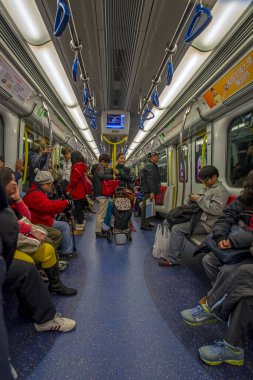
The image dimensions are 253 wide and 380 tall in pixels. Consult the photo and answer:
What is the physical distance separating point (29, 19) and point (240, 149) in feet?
9.77

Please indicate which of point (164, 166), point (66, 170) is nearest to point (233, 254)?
point (66, 170)

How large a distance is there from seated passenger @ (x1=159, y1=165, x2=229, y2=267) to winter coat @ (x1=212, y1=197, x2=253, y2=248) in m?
0.56

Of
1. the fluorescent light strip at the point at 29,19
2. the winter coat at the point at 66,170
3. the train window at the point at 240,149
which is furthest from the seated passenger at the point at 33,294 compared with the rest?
the winter coat at the point at 66,170

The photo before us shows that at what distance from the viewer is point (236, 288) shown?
1.53 metres

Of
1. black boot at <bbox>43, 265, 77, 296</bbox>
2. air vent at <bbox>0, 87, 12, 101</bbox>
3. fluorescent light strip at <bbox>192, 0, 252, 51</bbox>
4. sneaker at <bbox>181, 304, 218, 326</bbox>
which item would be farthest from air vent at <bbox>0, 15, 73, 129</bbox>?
sneaker at <bbox>181, 304, 218, 326</bbox>

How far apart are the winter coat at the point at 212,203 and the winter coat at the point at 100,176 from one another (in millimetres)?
2052

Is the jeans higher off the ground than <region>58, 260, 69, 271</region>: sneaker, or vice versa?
the jeans

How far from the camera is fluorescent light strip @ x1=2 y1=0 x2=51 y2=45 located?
201 cm

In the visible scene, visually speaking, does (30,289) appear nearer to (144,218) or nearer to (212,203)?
(212,203)

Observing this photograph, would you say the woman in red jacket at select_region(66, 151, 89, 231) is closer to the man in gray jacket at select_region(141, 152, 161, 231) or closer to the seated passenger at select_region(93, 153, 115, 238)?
the seated passenger at select_region(93, 153, 115, 238)

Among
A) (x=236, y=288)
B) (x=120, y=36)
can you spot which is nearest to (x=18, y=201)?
(x=236, y=288)

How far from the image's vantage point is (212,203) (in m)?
2.77

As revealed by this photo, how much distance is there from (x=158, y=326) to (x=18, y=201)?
1764 mm

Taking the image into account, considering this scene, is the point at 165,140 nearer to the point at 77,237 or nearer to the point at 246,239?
the point at 77,237
